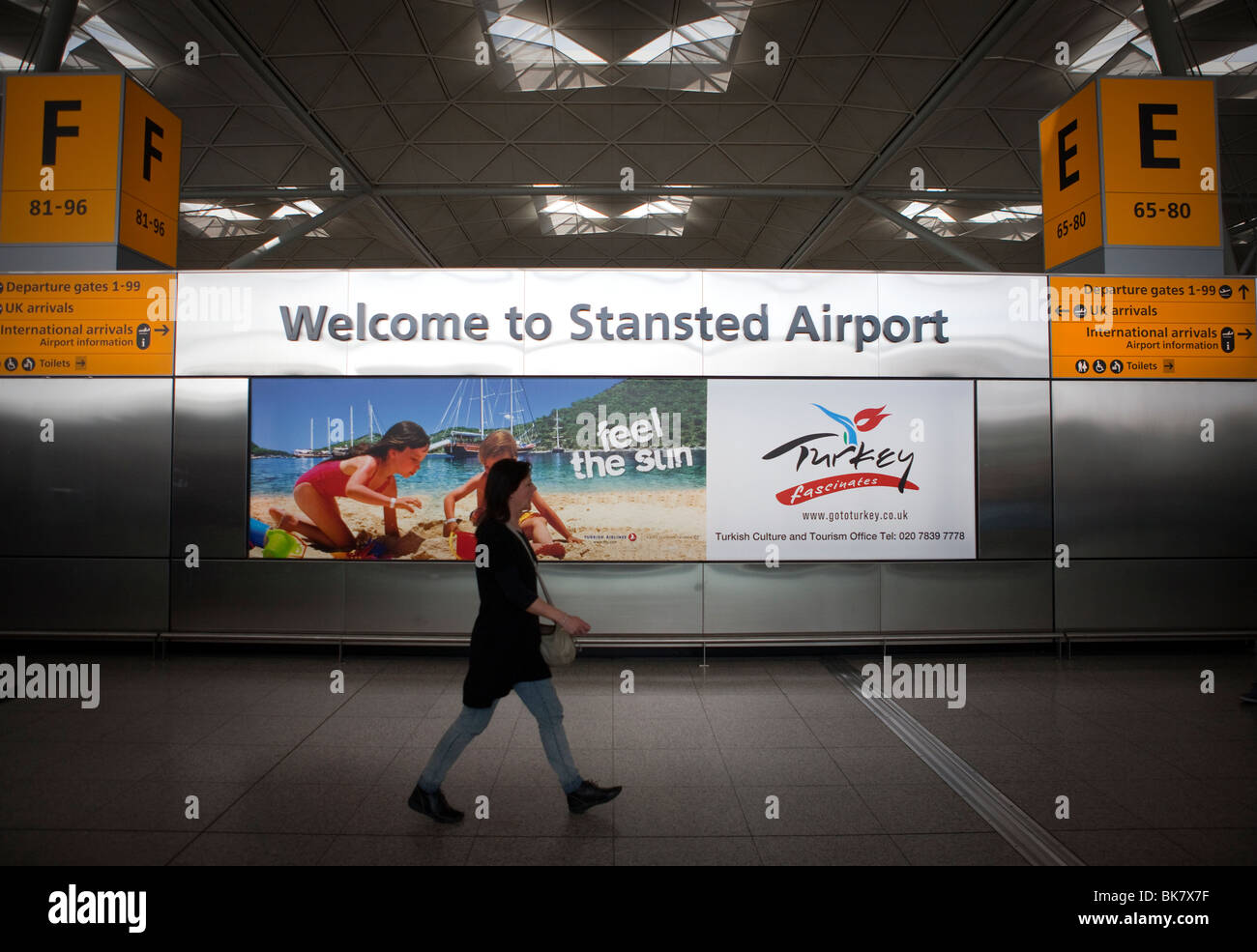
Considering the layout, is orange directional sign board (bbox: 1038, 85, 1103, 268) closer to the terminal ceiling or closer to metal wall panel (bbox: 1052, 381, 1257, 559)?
metal wall panel (bbox: 1052, 381, 1257, 559)

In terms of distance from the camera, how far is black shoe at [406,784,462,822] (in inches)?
134

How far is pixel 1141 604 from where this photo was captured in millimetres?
6879

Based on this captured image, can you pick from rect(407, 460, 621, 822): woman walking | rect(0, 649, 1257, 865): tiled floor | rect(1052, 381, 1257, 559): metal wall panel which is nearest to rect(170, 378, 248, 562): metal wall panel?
rect(0, 649, 1257, 865): tiled floor

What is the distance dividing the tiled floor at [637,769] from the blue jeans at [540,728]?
293 millimetres

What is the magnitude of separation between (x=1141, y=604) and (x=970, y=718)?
10.8 feet

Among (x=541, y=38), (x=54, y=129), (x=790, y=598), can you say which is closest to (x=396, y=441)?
(x=790, y=598)

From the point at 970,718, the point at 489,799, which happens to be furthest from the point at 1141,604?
the point at 489,799

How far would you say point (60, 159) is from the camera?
6934 millimetres

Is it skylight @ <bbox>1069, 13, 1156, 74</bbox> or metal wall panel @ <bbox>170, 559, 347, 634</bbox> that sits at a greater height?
skylight @ <bbox>1069, 13, 1156, 74</bbox>

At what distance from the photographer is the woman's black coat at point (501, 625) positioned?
329 centimetres

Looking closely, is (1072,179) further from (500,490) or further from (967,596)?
(500,490)

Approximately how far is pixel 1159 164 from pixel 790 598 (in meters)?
6.24

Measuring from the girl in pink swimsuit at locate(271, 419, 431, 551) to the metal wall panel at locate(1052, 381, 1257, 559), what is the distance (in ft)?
22.4

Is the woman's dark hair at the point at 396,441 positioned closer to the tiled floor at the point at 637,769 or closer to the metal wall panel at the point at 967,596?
the tiled floor at the point at 637,769
